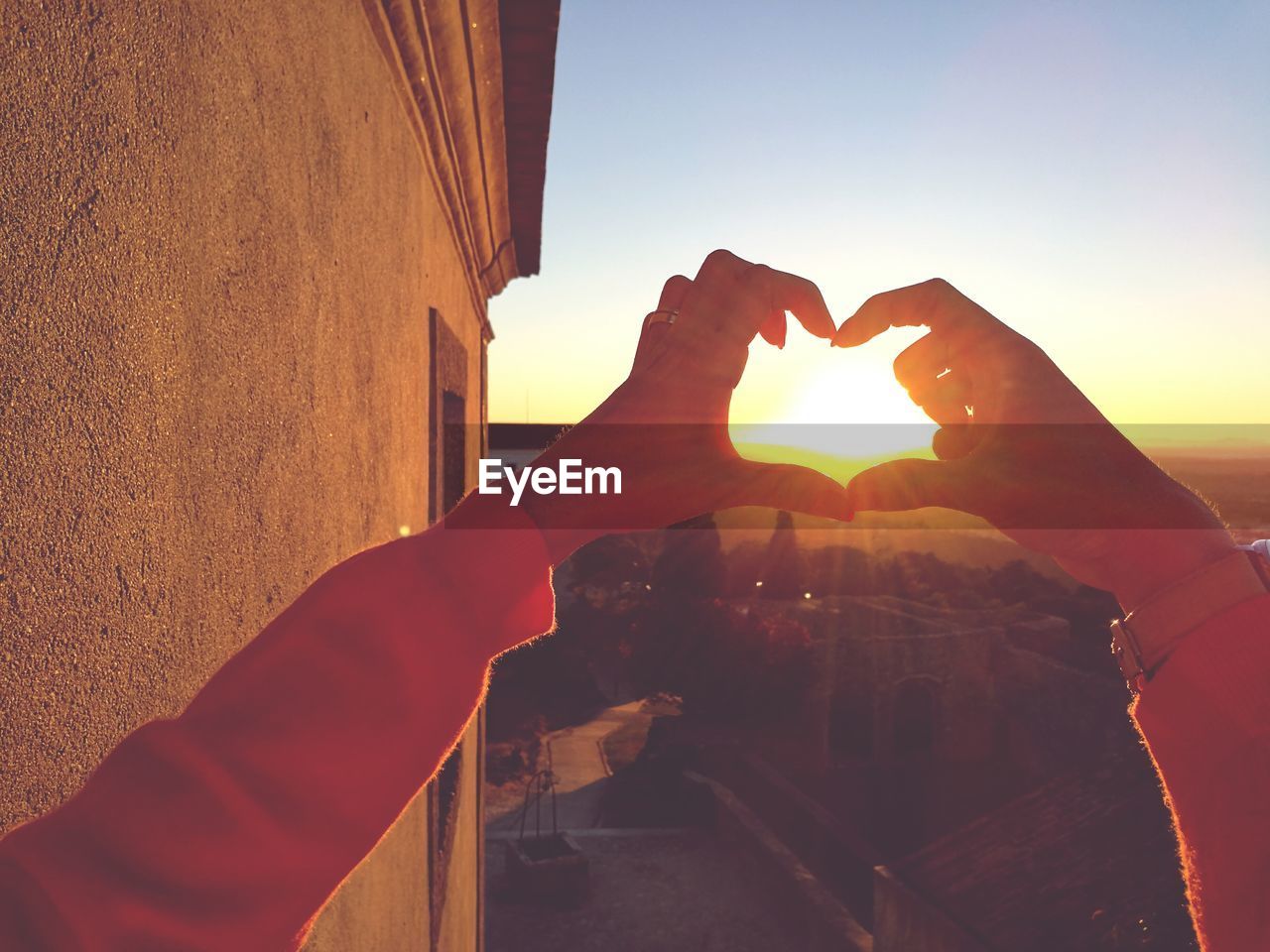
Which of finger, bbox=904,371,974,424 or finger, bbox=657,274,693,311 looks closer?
finger, bbox=657,274,693,311

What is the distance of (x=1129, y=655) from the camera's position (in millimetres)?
920

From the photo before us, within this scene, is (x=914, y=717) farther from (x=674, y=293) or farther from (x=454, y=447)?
(x=674, y=293)

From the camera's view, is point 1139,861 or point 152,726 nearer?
point 152,726

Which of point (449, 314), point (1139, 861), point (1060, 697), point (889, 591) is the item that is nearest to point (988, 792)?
point (1060, 697)

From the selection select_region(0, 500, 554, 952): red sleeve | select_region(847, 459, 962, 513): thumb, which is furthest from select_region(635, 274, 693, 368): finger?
select_region(0, 500, 554, 952): red sleeve

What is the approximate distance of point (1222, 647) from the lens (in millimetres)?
821

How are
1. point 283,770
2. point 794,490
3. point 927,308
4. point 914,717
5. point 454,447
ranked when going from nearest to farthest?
1. point 283,770
2. point 794,490
3. point 927,308
4. point 454,447
5. point 914,717

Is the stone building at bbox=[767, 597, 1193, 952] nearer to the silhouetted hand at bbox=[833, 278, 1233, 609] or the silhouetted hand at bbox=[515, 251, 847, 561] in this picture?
the silhouetted hand at bbox=[833, 278, 1233, 609]

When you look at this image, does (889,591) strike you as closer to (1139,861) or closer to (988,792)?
(988,792)

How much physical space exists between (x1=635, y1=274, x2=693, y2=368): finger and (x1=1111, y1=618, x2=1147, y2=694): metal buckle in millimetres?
593

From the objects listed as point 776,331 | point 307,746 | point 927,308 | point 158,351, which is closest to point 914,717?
point 927,308

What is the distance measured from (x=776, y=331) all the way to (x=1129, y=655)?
1.81 ft

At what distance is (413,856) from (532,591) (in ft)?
9.51

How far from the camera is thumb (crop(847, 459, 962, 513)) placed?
92 cm
